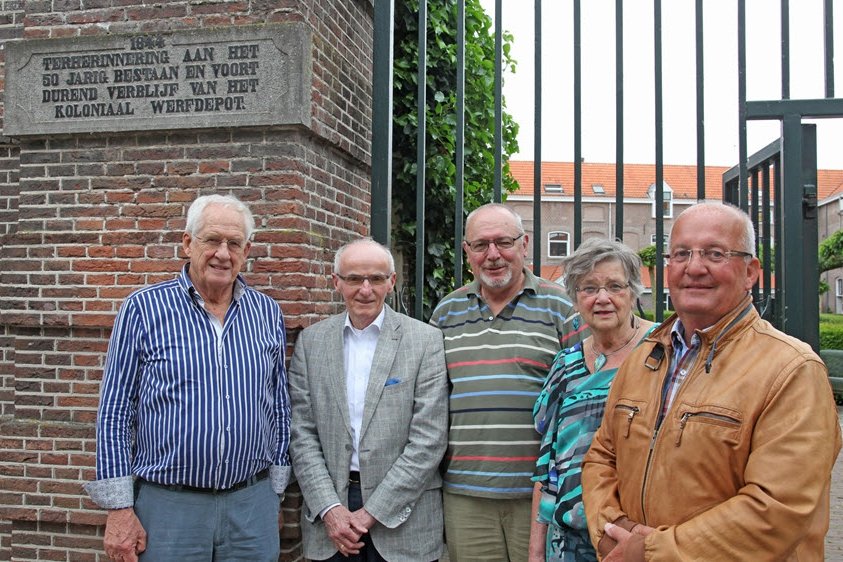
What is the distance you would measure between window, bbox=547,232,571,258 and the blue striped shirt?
34200mm

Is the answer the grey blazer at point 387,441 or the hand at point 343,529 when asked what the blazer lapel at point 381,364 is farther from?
the hand at point 343,529

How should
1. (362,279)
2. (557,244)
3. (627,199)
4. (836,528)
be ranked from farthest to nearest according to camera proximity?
(557,244), (627,199), (836,528), (362,279)

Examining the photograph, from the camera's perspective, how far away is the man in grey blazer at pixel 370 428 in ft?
9.09

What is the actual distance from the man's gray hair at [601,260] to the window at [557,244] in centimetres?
3411

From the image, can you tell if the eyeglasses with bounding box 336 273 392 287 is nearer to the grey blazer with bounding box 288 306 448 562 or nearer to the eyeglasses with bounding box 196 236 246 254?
the grey blazer with bounding box 288 306 448 562

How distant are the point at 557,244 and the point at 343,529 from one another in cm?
3636

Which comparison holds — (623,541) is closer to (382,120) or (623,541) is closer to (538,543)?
(538,543)

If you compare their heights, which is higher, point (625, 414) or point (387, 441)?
point (625, 414)

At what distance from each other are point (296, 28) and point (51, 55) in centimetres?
134

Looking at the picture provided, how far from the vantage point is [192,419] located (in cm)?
266

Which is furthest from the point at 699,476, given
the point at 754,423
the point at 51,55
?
the point at 51,55

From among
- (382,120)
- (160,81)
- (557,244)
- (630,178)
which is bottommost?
(382,120)

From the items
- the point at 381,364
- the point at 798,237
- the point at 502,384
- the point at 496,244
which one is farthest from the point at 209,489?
the point at 798,237

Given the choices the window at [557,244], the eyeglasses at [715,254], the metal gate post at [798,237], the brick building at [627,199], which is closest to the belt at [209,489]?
the eyeglasses at [715,254]
